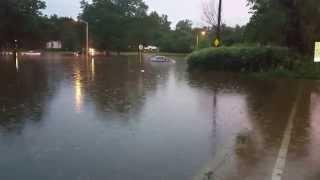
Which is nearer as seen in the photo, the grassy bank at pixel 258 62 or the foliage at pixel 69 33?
the grassy bank at pixel 258 62

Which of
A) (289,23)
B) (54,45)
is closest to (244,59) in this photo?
(289,23)

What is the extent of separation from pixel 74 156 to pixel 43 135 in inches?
87.5

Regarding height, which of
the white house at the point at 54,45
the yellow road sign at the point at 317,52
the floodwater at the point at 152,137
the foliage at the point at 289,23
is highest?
the foliage at the point at 289,23

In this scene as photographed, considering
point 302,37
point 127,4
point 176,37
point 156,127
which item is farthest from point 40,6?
point 156,127

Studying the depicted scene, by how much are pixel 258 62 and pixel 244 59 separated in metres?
1.15

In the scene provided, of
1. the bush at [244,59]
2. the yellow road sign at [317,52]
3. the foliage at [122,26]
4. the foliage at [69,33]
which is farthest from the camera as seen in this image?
the foliage at [69,33]

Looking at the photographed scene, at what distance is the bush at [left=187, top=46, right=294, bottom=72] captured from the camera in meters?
36.6

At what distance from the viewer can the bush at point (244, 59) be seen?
36.6 metres

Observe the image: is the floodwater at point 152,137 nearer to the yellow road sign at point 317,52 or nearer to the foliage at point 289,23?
the yellow road sign at point 317,52

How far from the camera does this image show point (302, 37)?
36.7 meters

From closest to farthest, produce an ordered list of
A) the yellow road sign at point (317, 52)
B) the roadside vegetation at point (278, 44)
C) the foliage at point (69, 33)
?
the yellow road sign at point (317, 52)
the roadside vegetation at point (278, 44)
the foliage at point (69, 33)

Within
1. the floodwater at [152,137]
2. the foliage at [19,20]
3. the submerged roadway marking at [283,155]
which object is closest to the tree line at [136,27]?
the foliage at [19,20]

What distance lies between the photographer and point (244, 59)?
38.4 m

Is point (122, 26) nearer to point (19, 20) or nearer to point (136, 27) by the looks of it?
point (136, 27)
